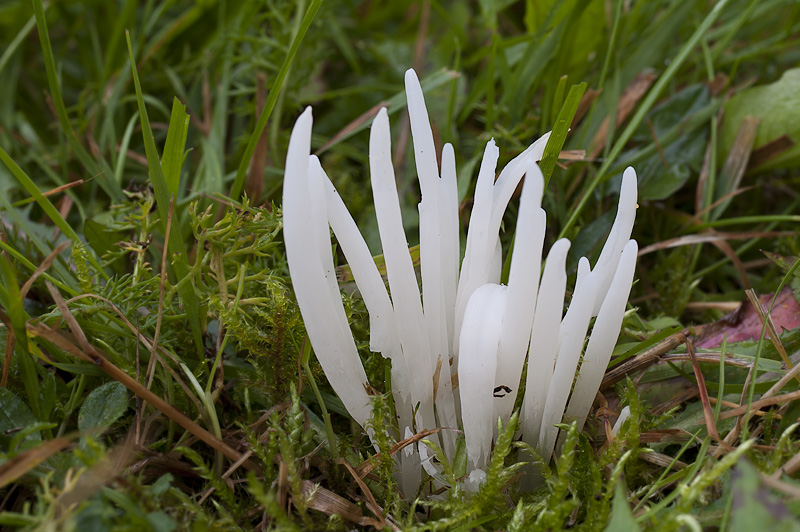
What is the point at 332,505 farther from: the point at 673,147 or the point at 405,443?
the point at 673,147

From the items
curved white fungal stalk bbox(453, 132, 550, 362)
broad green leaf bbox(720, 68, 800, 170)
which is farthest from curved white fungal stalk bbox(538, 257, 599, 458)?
broad green leaf bbox(720, 68, 800, 170)

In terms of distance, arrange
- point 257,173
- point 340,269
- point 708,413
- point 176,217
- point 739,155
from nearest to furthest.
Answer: point 708,413, point 176,217, point 340,269, point 257,173, point 739,155

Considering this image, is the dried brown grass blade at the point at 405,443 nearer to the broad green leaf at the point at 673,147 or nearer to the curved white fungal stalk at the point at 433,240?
the curved white fungal stalk at the point at 433,240

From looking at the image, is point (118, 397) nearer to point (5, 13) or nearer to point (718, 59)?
point (5, 13)

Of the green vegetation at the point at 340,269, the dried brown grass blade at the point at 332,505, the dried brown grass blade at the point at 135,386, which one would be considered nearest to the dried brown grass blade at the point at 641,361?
the green vegetation at the point at 340,269

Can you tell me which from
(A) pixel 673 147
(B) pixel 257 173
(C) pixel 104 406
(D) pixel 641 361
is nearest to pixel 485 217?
(D) pixel 641 361

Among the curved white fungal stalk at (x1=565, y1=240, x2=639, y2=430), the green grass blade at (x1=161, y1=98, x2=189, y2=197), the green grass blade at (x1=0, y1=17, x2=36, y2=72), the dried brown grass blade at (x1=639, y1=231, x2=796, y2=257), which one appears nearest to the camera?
the curved white fungal stalk at (x1=565, y1=240, x2=639, y2=430)

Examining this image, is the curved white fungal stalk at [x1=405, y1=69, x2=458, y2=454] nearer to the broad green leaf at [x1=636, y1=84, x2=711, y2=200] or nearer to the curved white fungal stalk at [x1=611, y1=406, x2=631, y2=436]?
Answer: the curved white fungal stalk at [x1=611, y1=406, x2=631, y2=436]
